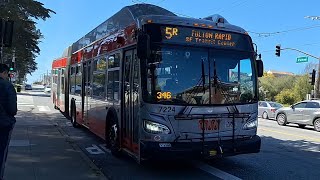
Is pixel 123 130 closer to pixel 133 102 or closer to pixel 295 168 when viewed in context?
pixel 133 102

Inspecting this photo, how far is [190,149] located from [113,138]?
2.81 metres

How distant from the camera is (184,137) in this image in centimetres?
780

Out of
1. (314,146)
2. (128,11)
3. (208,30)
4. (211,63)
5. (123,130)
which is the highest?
(128,11)

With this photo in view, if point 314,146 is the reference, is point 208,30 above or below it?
above

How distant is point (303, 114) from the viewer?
22.1 metres

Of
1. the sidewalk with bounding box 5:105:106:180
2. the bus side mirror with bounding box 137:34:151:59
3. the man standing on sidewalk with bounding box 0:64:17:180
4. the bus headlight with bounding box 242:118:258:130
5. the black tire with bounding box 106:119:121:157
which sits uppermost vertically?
the bus side mirror with bounding box 137:34:151:59

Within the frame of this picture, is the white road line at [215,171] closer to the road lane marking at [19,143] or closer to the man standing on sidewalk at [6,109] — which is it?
the man standing on sidewalk at [6,109]

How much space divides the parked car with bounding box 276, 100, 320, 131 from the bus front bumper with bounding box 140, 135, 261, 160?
14.2 metres

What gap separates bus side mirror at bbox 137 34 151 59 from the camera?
7.52 m

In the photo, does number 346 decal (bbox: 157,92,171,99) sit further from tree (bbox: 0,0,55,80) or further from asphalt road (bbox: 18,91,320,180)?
tree (bbox: 0,0,55,80)

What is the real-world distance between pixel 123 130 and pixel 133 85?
1.29m

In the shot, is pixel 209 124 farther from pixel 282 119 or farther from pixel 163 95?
pixel 282 119

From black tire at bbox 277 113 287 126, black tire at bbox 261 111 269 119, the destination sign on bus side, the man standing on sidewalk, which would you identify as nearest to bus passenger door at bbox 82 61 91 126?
the destination sign on bus side

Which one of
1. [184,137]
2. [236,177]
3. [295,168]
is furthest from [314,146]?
[184,137]
